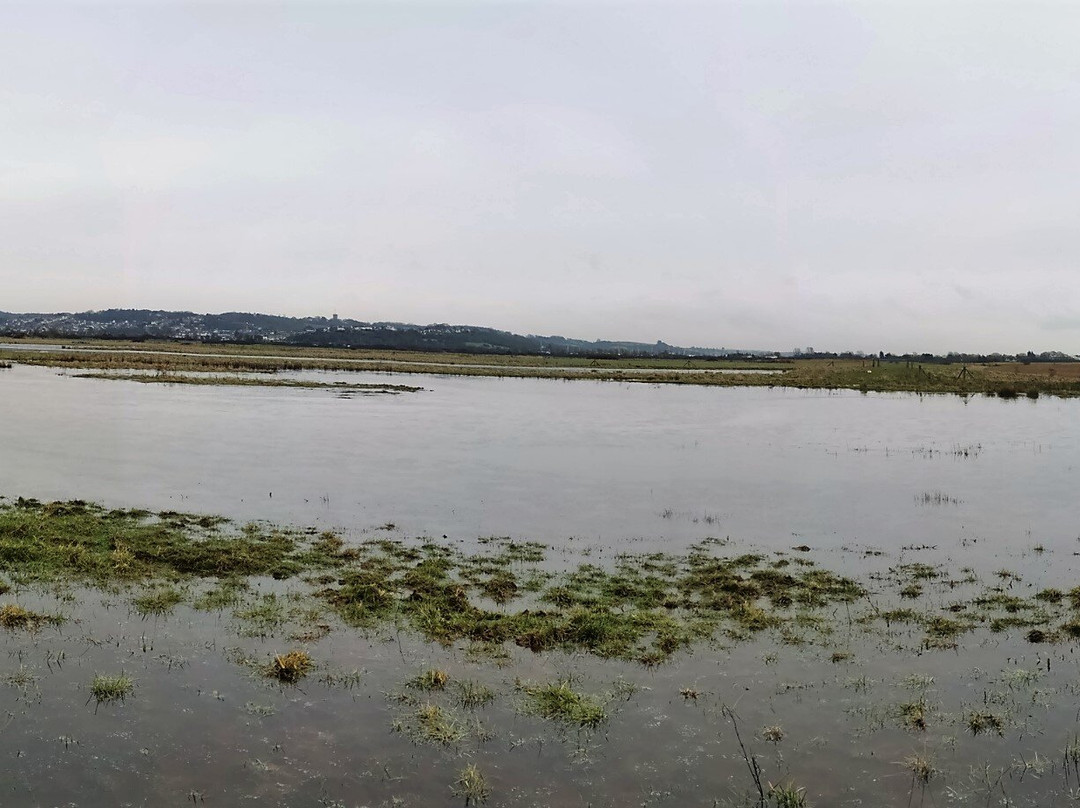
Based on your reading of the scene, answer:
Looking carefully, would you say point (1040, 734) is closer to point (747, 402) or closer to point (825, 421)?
point (825, 421)

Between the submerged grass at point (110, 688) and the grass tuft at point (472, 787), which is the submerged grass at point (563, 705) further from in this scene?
the submerged grass at point (110, 688)

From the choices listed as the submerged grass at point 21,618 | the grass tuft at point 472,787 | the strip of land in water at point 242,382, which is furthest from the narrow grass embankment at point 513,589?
the strip of land in water at point 242,382

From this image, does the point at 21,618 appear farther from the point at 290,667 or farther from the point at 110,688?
the point at 290,667

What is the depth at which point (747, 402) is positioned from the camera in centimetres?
6562

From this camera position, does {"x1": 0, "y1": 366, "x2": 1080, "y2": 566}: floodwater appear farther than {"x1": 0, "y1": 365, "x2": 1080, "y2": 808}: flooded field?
Yes

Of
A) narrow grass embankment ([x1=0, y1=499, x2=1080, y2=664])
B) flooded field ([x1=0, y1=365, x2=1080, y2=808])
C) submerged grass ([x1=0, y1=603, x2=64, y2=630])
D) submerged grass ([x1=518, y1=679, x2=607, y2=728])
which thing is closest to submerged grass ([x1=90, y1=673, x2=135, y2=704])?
flooded field ([x1=0, y1=365, x2=1080, y2=808])

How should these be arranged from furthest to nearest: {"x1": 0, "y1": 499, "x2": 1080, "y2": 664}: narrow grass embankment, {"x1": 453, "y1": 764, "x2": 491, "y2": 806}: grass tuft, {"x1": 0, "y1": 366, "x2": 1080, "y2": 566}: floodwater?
{"x1": 0, "y1": 366, "x2": 1080, "y2": 566}: floodwater
{"x1": 0, "y1": 499, "x2": 1080, "y2": 664}: narrow grass embankment
{"x1": 453, "y1": 764, "x2": 491, "y2": 806}: grass tuft

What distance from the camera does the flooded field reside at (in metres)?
8.41

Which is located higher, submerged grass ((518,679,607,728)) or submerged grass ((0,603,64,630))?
submerged grass ((0,603,64,630))

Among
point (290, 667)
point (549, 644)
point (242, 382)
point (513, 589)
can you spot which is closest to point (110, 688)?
point (290, 667)

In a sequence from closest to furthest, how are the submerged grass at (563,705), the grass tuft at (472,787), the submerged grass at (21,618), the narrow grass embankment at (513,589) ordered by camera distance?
the grass tuft at (472,787) → the submerged grass at (563,705) → the submerged grass at (21,618) → the narrow grass embankment at (513,589)

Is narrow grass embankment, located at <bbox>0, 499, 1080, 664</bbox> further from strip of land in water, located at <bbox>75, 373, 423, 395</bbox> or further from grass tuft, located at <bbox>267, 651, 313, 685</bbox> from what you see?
strip of land in water, located at <bbox>75, 373, 423, 395</bbox>

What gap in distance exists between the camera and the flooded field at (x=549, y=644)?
8414 millimetres

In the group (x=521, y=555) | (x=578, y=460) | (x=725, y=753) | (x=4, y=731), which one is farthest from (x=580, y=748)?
(x=578, y=460)
